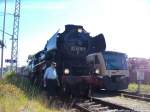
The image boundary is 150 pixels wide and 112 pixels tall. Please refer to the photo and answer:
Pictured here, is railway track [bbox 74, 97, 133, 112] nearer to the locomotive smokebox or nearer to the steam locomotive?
the steam locomotive

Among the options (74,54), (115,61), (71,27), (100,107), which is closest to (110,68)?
(115,61)

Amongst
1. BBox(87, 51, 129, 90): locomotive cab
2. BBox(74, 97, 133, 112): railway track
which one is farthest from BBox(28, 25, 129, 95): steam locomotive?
BBox(74, 97, 133, 112): railway track

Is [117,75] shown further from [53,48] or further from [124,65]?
[53,48]

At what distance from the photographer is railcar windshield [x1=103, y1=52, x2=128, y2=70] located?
23016 millimetres

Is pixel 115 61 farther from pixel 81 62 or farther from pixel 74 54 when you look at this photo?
pixel 74 54

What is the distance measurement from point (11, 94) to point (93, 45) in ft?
24.3

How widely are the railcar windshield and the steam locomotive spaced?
0.19 feet

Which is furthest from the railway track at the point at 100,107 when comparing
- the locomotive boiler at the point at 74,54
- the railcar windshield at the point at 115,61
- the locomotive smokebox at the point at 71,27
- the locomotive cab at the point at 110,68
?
the railcar windshield at the point at 115,61

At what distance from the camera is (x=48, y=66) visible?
856 inches

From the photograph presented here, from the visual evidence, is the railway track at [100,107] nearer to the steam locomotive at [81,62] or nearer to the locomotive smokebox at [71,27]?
the steam locomotive at [81,62]

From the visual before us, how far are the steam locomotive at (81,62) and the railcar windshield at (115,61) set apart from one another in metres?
0.06

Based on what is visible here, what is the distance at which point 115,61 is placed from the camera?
923 inches

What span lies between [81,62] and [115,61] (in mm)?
3313

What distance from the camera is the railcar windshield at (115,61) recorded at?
23.0m
